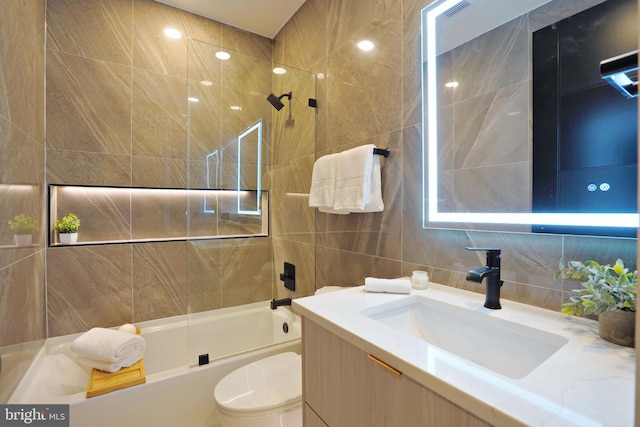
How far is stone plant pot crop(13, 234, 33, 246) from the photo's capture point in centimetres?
128

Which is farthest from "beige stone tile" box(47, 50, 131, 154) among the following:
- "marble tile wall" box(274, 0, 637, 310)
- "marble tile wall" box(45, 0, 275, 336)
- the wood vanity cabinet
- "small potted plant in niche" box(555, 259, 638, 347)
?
"small potted plant in niche" box(555, 259, 638, 347)

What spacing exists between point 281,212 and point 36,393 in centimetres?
158

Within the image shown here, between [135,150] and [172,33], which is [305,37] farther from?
[135,150]

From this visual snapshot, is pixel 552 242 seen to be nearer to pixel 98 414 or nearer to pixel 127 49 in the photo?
pixel 98 414

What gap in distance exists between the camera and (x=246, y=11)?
2209 millimetres

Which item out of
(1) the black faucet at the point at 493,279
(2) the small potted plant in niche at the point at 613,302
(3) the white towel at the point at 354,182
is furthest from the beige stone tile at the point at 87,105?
(2) the small potted plant in niche at the point at 613,302

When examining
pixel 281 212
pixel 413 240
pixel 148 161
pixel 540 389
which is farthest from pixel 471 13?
pixel 148 161

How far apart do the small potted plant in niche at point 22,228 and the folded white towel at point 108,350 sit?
0.59 m

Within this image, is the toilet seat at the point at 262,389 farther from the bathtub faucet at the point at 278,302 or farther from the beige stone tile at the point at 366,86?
the beige stone tile at the point at 366,86

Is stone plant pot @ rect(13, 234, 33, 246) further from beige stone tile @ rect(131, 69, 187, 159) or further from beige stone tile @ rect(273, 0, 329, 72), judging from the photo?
beige stone tile @ rect(273, 0, 329, 72)

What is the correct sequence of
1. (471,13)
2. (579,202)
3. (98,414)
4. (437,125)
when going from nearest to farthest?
(579,202) → (471,13) → (437,125) → (98,414)

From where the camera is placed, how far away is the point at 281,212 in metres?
2.16

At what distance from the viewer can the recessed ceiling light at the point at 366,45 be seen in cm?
151

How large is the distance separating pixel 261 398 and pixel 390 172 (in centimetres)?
118
